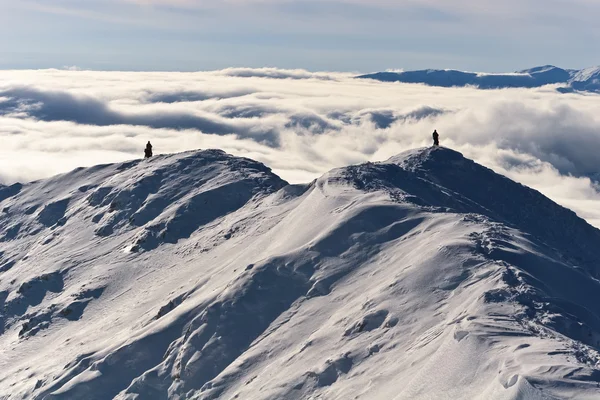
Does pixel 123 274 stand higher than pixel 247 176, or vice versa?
pixel 247 176

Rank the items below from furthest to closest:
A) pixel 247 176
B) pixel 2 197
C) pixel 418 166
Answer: pixel 2 197, pixel 418 166, pixel 247 176

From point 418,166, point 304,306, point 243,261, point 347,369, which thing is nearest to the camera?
point 347,369

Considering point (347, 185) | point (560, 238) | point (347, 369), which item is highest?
point (347, 185)

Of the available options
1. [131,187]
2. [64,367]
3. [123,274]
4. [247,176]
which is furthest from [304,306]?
[131,187]

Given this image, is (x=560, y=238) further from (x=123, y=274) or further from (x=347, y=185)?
(x=123, y=274)

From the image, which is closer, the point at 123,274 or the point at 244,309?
the point at 244,309

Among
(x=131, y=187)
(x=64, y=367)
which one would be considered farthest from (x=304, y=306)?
(x=131, y=187)
